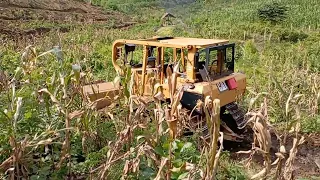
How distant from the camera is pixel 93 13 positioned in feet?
95.6

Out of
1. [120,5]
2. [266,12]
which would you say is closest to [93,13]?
[120,5]

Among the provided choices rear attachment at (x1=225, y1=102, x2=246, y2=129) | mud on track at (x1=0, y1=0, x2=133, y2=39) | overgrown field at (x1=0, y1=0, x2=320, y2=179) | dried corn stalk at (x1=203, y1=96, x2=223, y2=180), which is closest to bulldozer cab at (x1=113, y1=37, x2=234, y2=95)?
rear attachment at (x1=225, y1=102, x2=246, y2=129)

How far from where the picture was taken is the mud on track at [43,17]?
18.6 meters

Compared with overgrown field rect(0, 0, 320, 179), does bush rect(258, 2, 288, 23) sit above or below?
above

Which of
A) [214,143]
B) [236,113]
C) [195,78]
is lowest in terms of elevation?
[236,113]

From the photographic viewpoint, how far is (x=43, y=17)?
23.1m

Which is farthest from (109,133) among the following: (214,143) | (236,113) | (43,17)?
(43,17)

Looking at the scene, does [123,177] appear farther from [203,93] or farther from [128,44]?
[128,44]

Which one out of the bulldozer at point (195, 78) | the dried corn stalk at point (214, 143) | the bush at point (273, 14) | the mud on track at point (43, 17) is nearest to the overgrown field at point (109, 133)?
the dried corn stalk at point (214, 143)

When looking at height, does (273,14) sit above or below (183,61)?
above

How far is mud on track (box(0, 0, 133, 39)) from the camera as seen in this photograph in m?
18.6

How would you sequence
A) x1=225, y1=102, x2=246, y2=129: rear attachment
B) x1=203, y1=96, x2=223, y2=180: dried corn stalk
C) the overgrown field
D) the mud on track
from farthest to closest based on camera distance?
the mud on track
x1=225, y1=102, x2=246, y2=129: rear attachment
the overgrown field
x1=203, y1=96, x2=223, y2=180: dried corn stalk

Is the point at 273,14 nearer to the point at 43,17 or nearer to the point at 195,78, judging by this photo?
the point at 43,17

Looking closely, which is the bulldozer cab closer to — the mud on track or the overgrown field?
the overgrown field
